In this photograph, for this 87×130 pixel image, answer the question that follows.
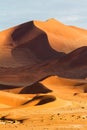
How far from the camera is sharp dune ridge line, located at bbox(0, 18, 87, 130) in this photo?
2194 centimetres

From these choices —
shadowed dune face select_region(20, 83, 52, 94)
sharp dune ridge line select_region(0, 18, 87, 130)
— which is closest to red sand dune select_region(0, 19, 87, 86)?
sharp dune ridge line select_region(0, 18, 87, 130)

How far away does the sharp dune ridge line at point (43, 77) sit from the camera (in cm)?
2194

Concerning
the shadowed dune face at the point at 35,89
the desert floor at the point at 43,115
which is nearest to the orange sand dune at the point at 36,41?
the shadowed dune face at the point at 35,89

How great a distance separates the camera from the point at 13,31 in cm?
9506

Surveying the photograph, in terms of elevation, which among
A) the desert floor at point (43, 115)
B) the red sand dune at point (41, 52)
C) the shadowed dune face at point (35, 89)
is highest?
the red sand dune at point (41, 52)

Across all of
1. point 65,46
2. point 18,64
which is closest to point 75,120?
point 18,64

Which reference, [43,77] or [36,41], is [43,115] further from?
[36,41]

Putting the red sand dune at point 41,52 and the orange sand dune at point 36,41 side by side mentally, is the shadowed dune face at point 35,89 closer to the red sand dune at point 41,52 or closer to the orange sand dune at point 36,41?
the red sand dune at point 41,52

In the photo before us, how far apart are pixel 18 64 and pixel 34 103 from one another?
4940 centimetres

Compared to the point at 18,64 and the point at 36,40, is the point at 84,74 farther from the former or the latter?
the point at 36,40

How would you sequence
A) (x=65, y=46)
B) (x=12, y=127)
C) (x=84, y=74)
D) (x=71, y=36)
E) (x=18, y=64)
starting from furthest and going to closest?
(x=71, y=36), (x=65, y=46), (x=18, y=64), (x=84, y=74), (x=12, y=127)

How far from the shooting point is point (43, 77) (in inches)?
2500

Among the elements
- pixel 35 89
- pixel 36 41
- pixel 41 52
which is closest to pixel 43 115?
pixel 35 89

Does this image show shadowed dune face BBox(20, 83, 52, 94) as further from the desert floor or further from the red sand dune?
the red sand dune
